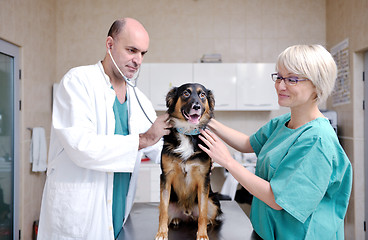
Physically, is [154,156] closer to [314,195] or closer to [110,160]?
[110,160]

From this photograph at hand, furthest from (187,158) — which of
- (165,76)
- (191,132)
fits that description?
(165,76)

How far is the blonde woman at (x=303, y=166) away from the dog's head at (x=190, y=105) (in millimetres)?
178

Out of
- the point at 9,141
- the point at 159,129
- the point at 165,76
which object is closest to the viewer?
the point at 159,129

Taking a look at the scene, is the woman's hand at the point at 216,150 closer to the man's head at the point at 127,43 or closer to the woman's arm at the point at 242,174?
the woman's arm at the point at 242,174

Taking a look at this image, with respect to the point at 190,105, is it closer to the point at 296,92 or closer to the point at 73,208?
the point at 296,92

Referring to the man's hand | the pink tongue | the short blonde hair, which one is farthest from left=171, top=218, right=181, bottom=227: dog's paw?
the short blonde hair

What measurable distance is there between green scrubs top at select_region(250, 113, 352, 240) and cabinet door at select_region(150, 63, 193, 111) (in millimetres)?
2968

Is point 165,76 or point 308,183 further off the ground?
point 165,76

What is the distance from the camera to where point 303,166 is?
1063 mm

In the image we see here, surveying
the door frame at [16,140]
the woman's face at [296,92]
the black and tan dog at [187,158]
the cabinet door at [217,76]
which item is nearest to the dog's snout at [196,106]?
the black and tan dog at [187,158]

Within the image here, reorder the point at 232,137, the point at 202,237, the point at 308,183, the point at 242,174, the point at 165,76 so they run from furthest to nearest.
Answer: the point at 165,76 < the point at 232,137 < the point at 202,237 < the point at 242,174 < the point at 308,183

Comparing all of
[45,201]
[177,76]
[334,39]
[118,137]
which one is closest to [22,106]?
[177,76]

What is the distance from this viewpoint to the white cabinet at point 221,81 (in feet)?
13.5

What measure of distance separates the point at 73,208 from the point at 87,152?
1.05 feet
